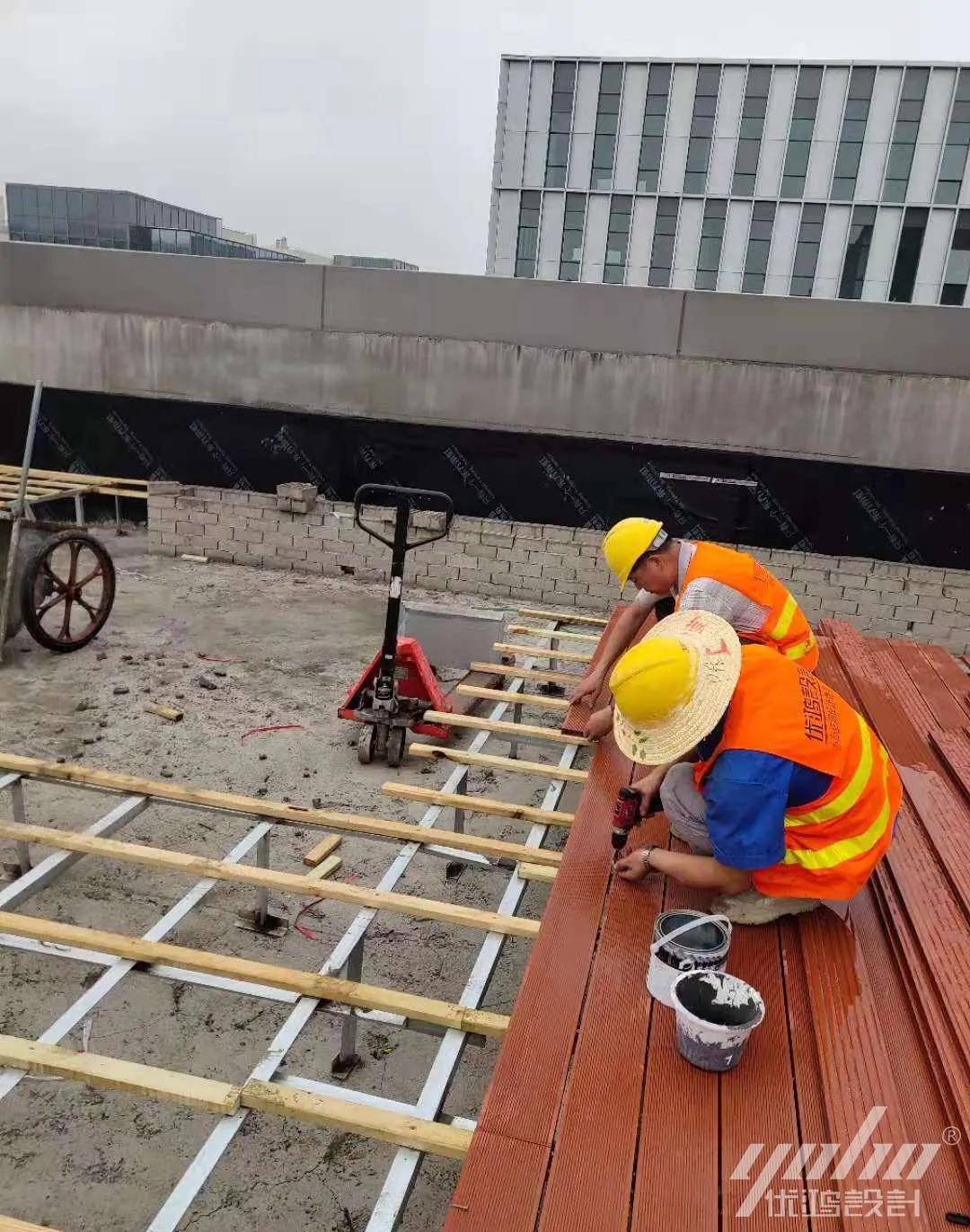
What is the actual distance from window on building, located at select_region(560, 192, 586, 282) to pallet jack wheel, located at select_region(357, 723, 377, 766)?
3397 centimetres

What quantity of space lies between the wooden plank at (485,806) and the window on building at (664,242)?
35638 millimetres

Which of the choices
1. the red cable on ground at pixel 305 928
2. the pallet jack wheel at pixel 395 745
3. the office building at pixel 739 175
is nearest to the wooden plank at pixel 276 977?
the red cable on ground at pixel 305 928

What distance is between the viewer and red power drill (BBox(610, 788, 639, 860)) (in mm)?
3330

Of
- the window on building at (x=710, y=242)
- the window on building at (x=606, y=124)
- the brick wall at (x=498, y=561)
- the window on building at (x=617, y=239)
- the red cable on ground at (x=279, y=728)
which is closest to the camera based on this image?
the red cable on ground at (x=279, y=728)

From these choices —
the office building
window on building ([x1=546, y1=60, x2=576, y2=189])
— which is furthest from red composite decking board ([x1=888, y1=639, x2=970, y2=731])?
window on building ([x1=546, y1=60, x2=576, y2=189])

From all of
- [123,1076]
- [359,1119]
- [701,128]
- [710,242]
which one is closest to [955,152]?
[710,242]

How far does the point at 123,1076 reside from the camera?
7.64 feet

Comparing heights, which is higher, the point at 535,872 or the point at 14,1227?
the point at 535,872

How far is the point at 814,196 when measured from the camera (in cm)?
3469

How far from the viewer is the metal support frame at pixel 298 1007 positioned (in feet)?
6.79

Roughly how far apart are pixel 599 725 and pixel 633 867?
1.36 metres

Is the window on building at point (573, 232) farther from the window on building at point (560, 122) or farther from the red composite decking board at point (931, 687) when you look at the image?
the red composite decking board at point (931, 687)

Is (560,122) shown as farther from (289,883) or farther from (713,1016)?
(713,1016)

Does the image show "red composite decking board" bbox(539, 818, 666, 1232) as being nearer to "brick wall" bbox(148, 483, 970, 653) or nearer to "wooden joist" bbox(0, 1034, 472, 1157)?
"wooden joist" bbox(0, 1034, 472, 1157)
